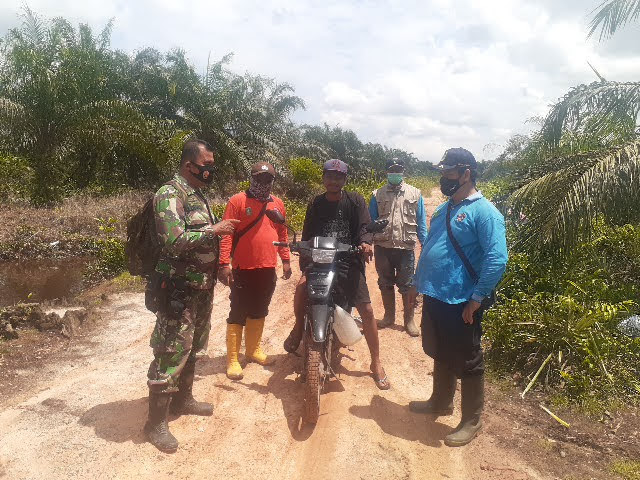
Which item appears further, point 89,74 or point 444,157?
point 89,74

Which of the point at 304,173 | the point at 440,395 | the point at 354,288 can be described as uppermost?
the point at 304,173

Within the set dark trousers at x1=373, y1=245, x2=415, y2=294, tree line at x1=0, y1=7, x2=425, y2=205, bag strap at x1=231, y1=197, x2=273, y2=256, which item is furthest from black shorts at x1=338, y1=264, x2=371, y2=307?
tree line at x1=0, y1=7, x2=425, y2=205

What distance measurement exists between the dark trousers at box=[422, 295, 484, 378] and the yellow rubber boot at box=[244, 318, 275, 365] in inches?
68.3

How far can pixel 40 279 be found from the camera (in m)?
8.84

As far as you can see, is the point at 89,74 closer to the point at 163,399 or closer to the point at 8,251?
the point at 8,251

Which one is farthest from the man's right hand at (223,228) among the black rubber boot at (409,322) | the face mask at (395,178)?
the black rubber boot at (409,322)

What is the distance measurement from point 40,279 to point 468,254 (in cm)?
867

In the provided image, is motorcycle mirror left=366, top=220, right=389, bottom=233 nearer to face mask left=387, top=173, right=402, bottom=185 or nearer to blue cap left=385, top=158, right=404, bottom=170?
face mask left=387, top=173, right=402, bottom=185

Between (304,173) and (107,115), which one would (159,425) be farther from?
(304,173)

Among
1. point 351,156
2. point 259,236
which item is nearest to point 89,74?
point 259,236

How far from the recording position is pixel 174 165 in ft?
48.6

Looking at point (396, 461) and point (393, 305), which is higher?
point (393, 305)

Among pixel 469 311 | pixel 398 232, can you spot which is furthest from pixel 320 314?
pixel 398 232

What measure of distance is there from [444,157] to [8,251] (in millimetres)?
10150
